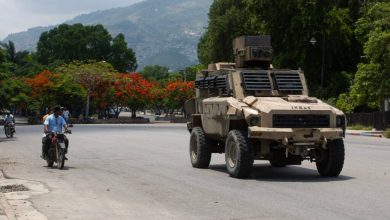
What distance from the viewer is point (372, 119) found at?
50.8 metres

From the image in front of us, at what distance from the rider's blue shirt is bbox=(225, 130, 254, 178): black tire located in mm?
5516

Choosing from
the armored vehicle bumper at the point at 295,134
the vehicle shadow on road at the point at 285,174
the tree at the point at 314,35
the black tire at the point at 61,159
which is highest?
the tree at the point at 314,35

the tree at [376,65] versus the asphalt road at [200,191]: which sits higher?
the tree at [376,65]

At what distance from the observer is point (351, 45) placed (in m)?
58.1

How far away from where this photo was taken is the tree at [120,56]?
11044cm

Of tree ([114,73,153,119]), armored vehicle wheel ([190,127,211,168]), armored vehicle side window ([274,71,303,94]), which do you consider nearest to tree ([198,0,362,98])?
tree ([114,73,153,119])

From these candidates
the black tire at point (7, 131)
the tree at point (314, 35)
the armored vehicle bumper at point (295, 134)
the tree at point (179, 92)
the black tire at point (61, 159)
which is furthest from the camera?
the tree at point (179, 92)

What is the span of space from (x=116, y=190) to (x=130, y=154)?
10372mm

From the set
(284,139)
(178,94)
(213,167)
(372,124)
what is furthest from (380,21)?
(178,94)

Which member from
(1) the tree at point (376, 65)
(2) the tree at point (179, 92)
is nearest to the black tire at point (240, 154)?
(1) the tree at point (376, 65)

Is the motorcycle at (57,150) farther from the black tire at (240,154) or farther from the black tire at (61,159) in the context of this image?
the black tire at (240,154)

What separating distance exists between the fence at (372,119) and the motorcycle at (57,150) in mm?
34549

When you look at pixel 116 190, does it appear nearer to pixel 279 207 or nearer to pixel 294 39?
pixel 279 207

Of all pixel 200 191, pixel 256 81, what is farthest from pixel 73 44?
pixel 200 191
